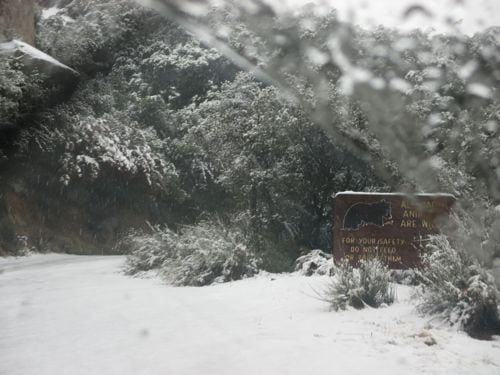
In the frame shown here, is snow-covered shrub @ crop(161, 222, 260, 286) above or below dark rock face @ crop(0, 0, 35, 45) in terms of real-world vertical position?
below

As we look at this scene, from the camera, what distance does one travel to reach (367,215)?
9.07 metres

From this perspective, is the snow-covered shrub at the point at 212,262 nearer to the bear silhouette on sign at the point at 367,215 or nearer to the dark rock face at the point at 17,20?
the bear silhouette on sign at the point at 367,215

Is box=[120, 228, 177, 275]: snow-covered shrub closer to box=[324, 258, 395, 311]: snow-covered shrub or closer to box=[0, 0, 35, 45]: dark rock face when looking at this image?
box=[324, 258, 395, 311]: snow-covered shrub

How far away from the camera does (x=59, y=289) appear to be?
8664 millimetres

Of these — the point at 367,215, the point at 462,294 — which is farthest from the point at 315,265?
the point at 462,294

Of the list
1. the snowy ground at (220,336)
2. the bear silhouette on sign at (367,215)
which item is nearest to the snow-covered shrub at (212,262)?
the snowy ground at (220,336)

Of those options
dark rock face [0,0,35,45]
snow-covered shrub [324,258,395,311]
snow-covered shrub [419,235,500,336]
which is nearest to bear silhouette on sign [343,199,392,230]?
snow-covered shrub [324,258,395,311]

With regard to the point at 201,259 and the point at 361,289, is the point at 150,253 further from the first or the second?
the point at 361,289

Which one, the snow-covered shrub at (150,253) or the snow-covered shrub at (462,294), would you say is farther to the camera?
the snow-covered shrub at (150,253)

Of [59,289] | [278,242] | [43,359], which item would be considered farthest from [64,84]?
[43,359]

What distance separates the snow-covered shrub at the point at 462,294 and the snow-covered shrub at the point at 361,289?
0.50 metres

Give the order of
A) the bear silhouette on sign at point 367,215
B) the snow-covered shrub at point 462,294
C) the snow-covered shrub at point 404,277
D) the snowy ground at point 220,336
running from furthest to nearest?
the bear silhouette on sign at point 367,215 < the snow-covered shrub at point 404,277 < the snow-covered shrub at point 462,294 < the snowy ground at point 220,336

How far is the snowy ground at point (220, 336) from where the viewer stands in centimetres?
440

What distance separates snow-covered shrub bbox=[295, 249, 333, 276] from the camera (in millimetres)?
9375
